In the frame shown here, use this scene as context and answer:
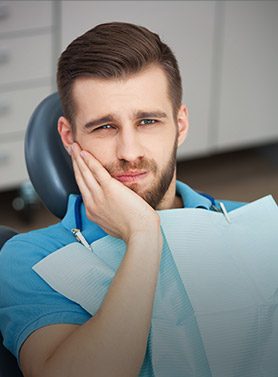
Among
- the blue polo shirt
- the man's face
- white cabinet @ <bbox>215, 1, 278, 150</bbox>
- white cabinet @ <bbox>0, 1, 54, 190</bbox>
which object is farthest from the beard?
white cabinet @ <bbox>215, 1, 278, 150</bbox>

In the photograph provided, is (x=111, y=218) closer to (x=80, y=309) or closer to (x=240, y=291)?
(x=80, y=309)

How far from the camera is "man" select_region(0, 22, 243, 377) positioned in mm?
1325

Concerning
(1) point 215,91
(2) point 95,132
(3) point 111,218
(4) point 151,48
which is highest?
(4) point 151,48

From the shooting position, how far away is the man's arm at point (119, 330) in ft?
4.29

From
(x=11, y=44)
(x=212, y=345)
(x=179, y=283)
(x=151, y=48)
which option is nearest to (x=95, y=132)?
(x=151, y=48)

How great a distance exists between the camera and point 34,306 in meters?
1.42

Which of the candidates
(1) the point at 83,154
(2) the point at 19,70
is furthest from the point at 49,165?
(2) the point at 19,70

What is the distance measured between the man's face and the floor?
1499 millimetres

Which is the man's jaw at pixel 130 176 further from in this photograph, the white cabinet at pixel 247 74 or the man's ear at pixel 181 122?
the white cabinet at pixel 247 74

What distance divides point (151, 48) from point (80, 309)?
19.7 inches

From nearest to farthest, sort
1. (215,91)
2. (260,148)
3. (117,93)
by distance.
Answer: (117,93)
(215,91)
(260,148)

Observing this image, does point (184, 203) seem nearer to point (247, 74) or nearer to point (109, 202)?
point (109, 202)

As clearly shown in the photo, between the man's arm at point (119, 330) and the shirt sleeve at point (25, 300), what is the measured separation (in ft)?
0.07

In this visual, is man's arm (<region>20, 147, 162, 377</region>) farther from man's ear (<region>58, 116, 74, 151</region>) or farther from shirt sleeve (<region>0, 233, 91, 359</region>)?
man's ear (<region>58, 116, 74, 151</region>)
